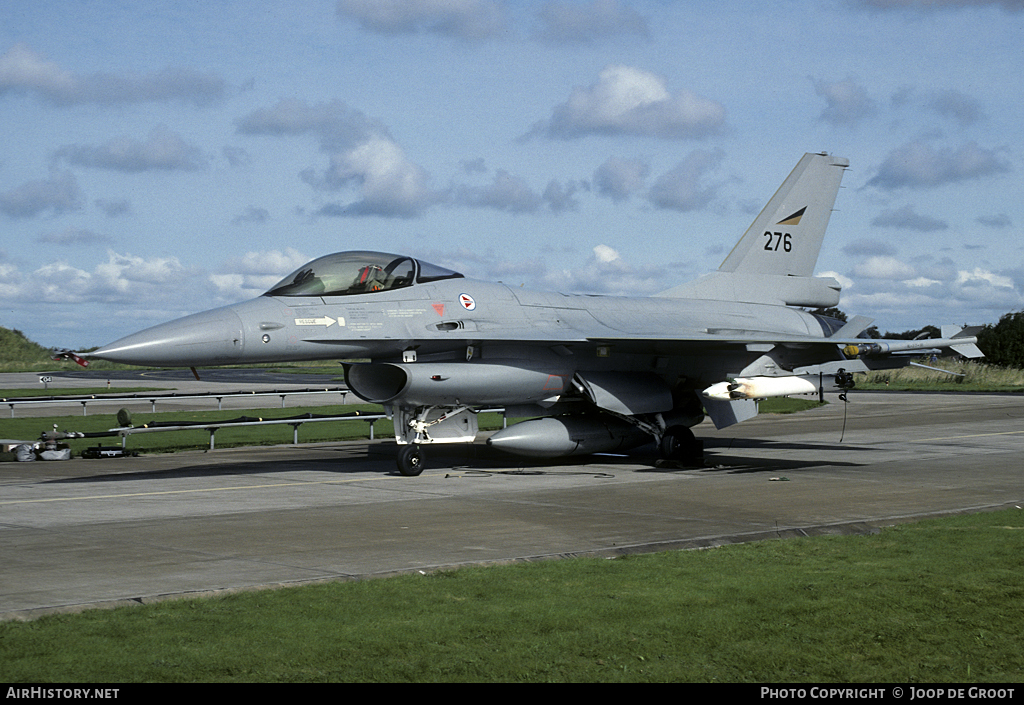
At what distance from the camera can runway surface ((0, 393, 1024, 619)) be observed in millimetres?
7625

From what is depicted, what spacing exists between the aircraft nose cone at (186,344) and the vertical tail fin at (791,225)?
35.3 ft

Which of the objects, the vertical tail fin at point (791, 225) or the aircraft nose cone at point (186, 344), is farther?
the vertical tail fin at point (791, 225)

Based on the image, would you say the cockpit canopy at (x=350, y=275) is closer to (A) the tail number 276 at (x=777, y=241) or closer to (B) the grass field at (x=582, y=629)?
(B) the grass field at (x=582, y=629)

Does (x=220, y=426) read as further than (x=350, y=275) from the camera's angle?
Yes

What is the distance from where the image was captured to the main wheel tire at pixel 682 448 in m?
16.1

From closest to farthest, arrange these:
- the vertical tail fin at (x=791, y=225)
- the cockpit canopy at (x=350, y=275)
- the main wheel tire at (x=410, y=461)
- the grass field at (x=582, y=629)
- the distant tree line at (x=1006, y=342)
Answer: the grass field at (x=582, y=629) < the cockpit canopy at (x=350, y=275) < the main wheel tire at (x=410, y=461) < the vertical tail fin at (x=791, y=225) < the distant tree line at (x=1006, y=342)

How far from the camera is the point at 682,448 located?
1612 cm

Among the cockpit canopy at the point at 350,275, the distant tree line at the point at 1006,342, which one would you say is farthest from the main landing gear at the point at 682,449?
the distant tree line at the point at 1006,342

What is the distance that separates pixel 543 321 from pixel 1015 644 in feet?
37.1

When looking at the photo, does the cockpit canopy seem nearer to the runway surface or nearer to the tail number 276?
the runway surface

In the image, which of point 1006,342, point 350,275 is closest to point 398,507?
point 350,275

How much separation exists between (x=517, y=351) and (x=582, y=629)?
1003 cm

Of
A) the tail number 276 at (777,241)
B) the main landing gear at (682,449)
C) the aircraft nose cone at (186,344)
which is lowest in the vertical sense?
the main landing gear at (682,449)

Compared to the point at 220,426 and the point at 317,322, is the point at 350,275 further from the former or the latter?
the point at 220,426
